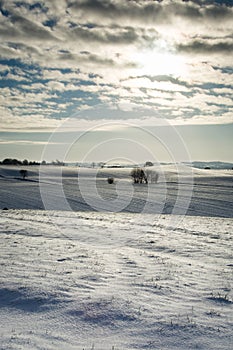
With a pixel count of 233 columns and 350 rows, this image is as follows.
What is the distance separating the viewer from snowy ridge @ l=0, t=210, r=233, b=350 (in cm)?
612

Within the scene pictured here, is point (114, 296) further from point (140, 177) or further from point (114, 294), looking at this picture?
point (140, 177)

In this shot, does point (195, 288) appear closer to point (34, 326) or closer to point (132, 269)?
point (132, 269)

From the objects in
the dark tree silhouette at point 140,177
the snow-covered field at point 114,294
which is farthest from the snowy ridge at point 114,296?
the dark tree silhouette at point 140,177

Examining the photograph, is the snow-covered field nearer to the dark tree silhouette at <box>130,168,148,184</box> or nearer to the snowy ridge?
the snowy ridge

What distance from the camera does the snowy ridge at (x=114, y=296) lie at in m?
Answer: 6.12

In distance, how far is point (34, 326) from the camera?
6559 mm

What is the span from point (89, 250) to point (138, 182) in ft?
220

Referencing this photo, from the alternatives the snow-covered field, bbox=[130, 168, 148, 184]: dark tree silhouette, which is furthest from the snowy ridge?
bbox=[130, 168, 148, 184]: dark tree silhouette

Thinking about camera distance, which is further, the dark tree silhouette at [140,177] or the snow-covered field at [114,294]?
the dark tree silhouette at [140,177]

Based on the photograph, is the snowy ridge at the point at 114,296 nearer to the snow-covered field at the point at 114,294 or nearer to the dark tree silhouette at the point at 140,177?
the snow-covered field at the point at 114,294

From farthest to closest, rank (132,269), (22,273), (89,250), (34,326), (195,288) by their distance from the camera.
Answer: (89,250) → (132,269) → (22,273) → (195,288) → (34,326)

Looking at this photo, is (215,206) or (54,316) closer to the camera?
(54,316)

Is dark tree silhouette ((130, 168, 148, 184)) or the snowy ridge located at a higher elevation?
dark tree silhouette ((130, 168, 148, 184))

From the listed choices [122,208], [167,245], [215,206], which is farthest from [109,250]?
[215,206]
